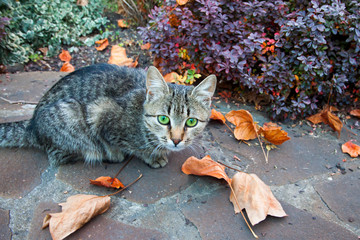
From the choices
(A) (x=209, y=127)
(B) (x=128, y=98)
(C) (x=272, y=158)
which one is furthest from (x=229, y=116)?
(B) (x=128, y=98)

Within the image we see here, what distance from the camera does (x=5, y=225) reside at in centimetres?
202

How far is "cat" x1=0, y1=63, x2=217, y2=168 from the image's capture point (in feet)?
8.41

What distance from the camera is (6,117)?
3234 mm

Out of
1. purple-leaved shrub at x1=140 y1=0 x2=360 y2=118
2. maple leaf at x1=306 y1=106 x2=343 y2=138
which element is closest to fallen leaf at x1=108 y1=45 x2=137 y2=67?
purple-leaved shrub at x1=140 y1=0 x2=360 y2=118

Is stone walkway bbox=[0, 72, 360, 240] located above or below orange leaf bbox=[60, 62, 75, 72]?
below

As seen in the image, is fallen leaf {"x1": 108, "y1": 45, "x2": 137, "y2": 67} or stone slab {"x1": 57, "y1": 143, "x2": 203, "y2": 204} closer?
stone slab {"x1": 57, "y1": 143, "x2": 203, "y2": 204}

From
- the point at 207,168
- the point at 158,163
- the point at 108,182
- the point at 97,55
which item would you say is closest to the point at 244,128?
the point at 207,168

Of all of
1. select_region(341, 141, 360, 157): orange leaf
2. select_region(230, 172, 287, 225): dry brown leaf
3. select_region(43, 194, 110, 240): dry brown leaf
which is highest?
select_region(43, 194, 110, 240): dry brown leaf

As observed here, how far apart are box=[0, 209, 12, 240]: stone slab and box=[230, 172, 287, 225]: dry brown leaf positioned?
5.45 feet

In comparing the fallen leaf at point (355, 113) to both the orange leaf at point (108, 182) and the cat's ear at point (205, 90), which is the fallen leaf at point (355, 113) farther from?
the orange leaf at point (108, 182)

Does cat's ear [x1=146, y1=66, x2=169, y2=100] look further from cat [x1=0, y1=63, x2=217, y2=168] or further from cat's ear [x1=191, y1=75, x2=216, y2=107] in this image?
cat's ear [x1=191, y1=75, x2=216, y2=107]

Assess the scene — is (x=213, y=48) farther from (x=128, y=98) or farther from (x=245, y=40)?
(x=128, y=98)

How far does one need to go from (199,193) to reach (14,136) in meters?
1.89

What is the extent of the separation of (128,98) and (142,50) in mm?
2336
